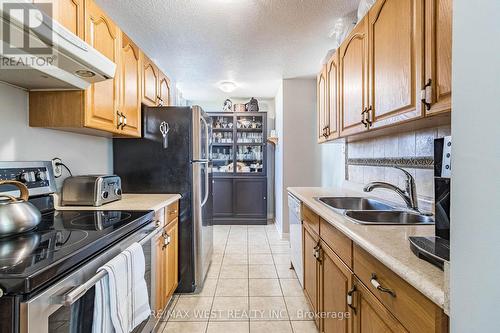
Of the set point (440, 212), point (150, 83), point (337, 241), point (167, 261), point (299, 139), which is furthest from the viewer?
point (299, 139)

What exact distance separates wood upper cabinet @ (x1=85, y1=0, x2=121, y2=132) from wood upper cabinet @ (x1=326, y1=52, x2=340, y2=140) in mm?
1655

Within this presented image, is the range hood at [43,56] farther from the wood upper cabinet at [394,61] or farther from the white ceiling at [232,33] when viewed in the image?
the wood upper cabinet at [394,61]

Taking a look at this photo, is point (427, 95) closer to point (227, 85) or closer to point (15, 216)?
point (15, 216)

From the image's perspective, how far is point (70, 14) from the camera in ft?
4.34

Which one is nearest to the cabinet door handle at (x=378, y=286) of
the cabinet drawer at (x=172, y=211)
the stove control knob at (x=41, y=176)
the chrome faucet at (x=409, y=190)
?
the chrome faucet at (x=409, y=190)

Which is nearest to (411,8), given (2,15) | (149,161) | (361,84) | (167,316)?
(361,84)

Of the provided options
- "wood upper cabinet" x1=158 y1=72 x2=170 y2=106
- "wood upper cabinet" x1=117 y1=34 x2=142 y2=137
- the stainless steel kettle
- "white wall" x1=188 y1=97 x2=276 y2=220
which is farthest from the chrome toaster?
"white wall" x1=188 y1=97 x2=276 y2=220

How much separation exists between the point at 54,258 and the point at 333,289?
4.01 ft

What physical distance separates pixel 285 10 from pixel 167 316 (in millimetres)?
2507

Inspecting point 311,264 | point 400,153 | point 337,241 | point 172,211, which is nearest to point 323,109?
point 400,153

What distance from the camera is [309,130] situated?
3.86 meters

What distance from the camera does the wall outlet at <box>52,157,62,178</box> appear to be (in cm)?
163

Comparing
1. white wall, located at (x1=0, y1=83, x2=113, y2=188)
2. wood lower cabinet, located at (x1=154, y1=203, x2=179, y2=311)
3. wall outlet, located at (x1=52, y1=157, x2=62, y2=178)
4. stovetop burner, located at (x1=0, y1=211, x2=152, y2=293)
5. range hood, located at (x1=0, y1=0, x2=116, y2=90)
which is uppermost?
range hood, located at (x1=0, y1=0, x2=116, y2=90)

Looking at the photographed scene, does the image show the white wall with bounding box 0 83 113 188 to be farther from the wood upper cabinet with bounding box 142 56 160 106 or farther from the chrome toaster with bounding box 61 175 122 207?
the wood upper cabinet with bounding box 142 56 160 106
